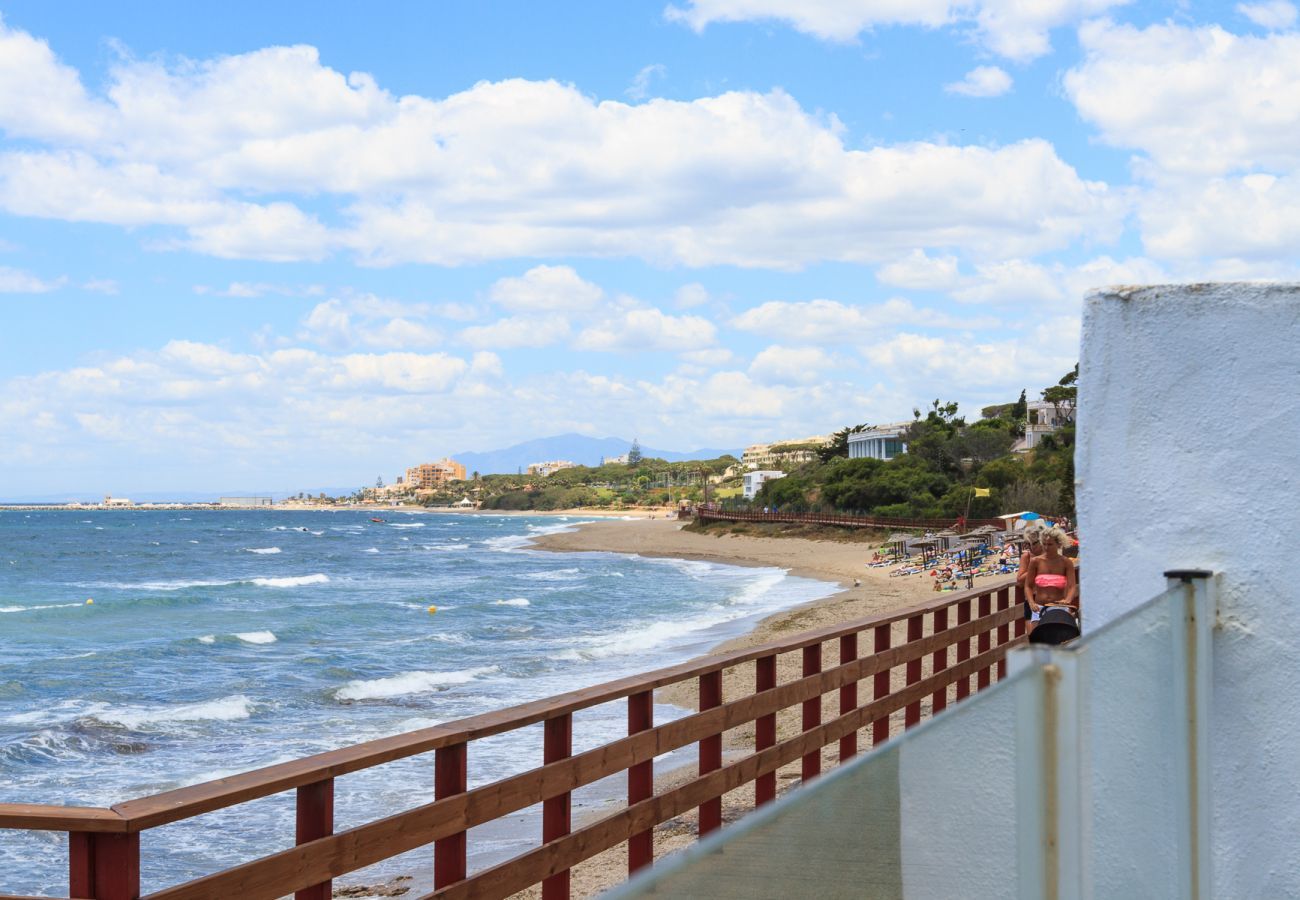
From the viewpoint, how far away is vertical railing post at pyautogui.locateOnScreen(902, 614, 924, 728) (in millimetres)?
7891

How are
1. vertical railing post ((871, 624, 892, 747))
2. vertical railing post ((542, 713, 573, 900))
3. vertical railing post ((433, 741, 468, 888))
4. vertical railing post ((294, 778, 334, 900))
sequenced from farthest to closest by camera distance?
vertical railing post ((871, 624, 892, 747)) < vertical railing post ((542, 713, 573, 900)) < vertical railing post ((433, 741, 468, 888)) < vertical railing post ((294, 778, 334, 900))

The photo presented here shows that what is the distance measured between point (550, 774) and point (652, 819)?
754 mm

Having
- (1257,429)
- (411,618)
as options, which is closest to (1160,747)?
(1257,429)

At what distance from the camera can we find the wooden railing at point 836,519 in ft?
232

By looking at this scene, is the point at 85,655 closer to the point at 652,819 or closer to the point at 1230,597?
the point at 652,819

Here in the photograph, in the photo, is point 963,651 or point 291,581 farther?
point 291,581

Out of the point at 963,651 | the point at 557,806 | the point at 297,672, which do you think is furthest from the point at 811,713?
the point at 297,672

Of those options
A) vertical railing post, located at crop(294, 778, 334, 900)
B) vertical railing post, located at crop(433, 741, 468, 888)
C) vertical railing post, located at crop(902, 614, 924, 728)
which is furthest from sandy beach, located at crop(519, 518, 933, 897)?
vertical railing post, located at crop(294, 778, 334, 900)

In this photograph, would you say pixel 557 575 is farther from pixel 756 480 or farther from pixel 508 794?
pixel 756 480

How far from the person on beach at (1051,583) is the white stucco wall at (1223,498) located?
18.4 feet

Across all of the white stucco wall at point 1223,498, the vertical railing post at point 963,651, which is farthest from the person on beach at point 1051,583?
the white stucco wall at point 1223,498

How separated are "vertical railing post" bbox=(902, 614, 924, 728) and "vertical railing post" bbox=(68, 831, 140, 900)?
5394mm

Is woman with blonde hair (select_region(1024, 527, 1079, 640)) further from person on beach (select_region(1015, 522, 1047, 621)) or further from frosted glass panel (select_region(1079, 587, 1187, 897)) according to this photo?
frosted glass panel (select_region(1079, 587, 1187, 897))

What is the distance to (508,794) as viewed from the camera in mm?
4258
